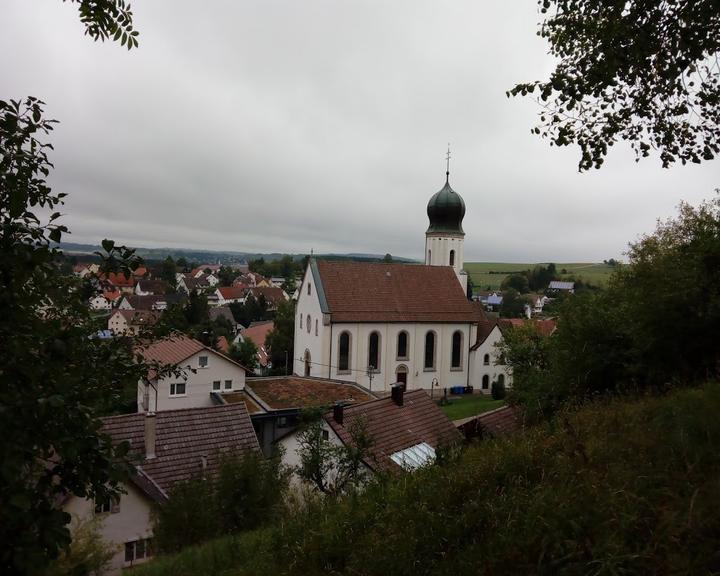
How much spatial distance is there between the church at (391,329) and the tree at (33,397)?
98.1 feet

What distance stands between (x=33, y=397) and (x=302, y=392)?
82.1ft

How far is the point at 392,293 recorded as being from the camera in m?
36.2

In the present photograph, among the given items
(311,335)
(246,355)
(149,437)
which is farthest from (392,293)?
(149,437)

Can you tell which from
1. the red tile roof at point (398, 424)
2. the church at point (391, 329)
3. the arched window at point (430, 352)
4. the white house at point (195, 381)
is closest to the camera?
the red tile roof at point (398, 424)

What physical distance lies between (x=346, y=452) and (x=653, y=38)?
853 centimetres

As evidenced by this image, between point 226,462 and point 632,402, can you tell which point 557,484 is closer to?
point 632,402

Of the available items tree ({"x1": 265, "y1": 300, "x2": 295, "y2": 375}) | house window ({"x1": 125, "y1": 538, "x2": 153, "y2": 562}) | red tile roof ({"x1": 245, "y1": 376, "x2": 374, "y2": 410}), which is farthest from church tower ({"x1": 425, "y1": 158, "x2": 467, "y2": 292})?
house window ({"x1": 125, "y1": 538, "x2": 153, "y2": 562})

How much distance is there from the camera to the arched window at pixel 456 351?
1480 inches

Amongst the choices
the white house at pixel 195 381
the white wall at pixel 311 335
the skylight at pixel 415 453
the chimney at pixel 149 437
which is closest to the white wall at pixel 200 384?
the white house at pixel 195 381

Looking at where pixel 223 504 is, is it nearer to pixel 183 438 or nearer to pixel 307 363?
pixel 183 438

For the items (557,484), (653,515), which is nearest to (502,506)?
(557,484)

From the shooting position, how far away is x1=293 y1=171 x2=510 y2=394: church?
34.1 meters

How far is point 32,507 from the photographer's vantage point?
265 centimetres

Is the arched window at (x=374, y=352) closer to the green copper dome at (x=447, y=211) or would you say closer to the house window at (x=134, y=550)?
the green copper dome at (x=447, y=211)
